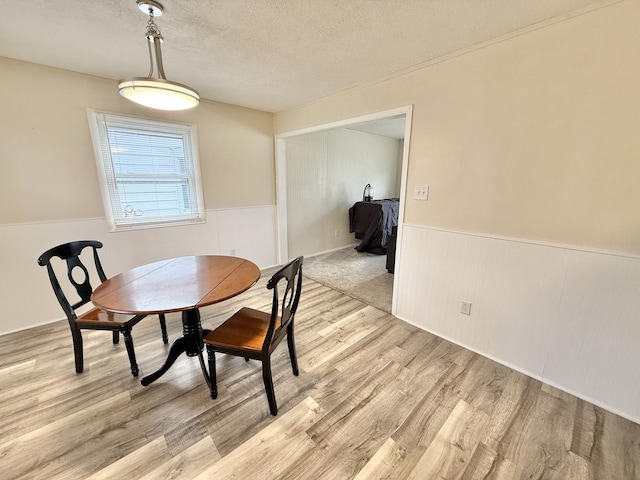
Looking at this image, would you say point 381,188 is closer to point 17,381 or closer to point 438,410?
point 438,410

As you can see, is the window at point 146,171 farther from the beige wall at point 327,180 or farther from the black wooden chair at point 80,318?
the beige wall at point 327,180

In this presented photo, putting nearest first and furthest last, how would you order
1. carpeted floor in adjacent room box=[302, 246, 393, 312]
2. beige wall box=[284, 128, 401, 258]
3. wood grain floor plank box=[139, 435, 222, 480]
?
1. wood grain floor plank box=[139, 435, 222, 480]
2. carpeted floor in adjacent room box=[302, 246, 393, 312]
3. beige wall box=[284, 128, 401, 258]

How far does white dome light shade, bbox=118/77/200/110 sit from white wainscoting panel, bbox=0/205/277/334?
179 centimetres

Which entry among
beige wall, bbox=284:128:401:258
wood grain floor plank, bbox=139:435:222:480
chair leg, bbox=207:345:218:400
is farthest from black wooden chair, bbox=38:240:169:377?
beige wall, bbox=284:128:401:258

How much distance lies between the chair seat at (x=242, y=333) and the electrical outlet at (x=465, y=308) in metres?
1.62

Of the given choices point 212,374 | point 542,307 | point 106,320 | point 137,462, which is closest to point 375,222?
point 542,307

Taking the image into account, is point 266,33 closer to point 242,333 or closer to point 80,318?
point 242,333

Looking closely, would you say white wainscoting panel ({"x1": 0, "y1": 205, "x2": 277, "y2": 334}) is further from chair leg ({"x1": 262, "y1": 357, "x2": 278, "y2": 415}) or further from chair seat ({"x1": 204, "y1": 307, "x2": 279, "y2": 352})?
chair leg ({"x1": 262, "y1": 357, "x2": 278, "y2": 415})

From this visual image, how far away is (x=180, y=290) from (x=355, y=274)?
2653 millimetres

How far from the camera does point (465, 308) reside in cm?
217

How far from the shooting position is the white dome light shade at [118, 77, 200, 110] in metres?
1.35

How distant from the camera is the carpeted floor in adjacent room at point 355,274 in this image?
3.16 metres

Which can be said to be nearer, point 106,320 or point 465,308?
point 106,320

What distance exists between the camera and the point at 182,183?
318 centimetres
